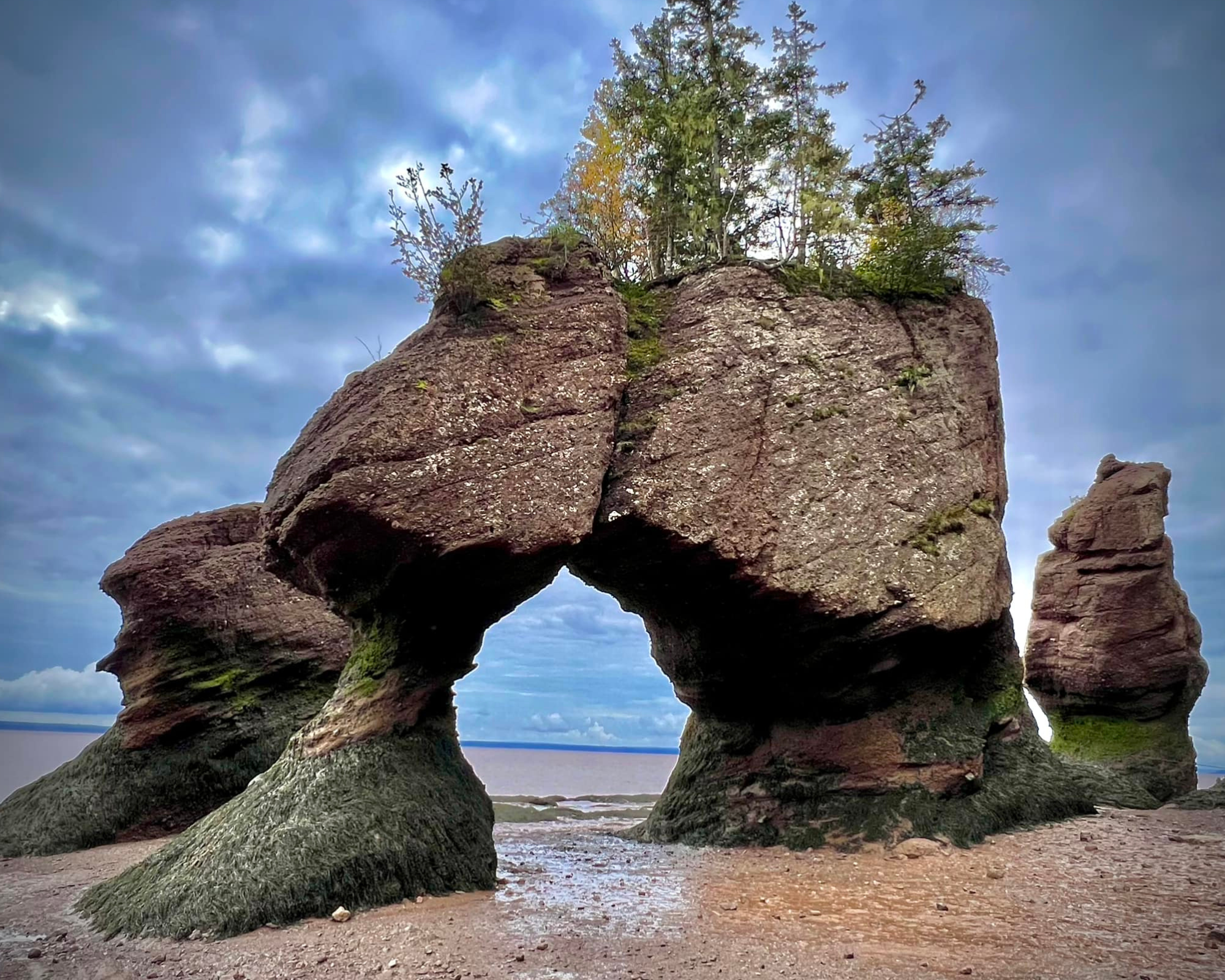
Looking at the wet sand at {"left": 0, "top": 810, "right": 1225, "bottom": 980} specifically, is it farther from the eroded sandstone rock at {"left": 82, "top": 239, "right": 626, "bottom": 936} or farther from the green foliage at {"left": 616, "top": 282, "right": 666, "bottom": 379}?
the green foliage at {"left": 616, "top": 282, "right": 666, "bottom": 379}

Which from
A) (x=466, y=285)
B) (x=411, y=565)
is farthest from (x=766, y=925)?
(x=466, y=285)

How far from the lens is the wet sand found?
6.98 meters

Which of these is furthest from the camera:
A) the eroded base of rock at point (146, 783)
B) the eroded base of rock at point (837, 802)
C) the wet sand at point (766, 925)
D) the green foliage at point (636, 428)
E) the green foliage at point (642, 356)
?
the eroded base of rock at point (146, 783)

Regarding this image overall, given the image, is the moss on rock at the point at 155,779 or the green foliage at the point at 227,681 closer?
the moss on rock at the point at 155,779

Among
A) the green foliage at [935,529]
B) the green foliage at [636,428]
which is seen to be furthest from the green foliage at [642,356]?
the green foliage at [935,529]

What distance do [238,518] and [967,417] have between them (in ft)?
49.0

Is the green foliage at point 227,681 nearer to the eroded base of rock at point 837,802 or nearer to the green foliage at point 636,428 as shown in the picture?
the eroded base of rock at point 837,802

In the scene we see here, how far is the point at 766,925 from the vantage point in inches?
324

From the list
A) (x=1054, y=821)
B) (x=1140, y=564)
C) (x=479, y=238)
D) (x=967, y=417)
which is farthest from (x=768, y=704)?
(x=1140, y=564)

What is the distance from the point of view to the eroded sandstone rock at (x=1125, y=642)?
65.3ft

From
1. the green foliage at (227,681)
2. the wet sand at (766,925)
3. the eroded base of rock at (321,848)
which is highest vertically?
the green foliage at (227,681)

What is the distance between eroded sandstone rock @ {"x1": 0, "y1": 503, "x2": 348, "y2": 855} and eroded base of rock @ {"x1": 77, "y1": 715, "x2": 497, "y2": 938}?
650cm

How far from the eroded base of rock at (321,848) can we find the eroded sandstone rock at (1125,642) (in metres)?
16.0

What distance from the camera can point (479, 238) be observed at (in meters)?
12.3
